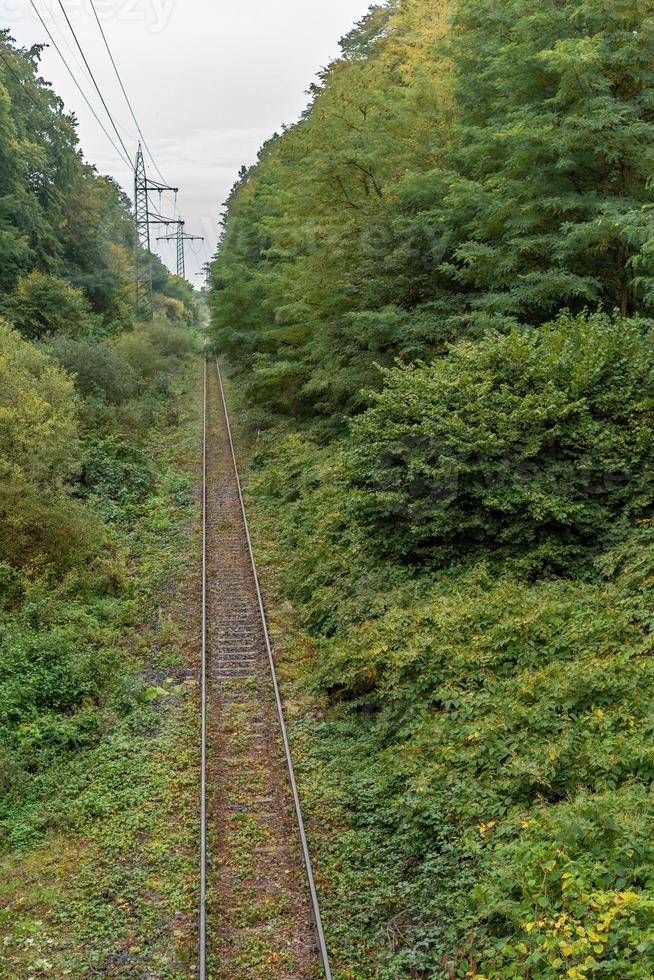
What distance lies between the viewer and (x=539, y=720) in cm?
848

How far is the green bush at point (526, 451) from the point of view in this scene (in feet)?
39.2

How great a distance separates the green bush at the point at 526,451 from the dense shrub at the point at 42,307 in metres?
22.6

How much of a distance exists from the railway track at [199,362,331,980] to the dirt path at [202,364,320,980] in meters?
0.01

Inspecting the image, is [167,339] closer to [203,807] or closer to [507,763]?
[203,807]

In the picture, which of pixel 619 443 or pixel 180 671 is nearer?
pixel 619 443

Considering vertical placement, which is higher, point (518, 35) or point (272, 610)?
point (518, 35)

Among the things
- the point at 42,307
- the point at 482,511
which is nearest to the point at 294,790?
the point at 482,511

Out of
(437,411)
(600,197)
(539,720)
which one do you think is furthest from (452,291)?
(539,720)

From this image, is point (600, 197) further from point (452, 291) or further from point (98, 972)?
point (98, 972)

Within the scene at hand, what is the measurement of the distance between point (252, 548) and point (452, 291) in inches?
311

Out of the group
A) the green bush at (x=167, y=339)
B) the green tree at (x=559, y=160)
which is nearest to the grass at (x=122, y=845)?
the green tree at (x=559, y=160)

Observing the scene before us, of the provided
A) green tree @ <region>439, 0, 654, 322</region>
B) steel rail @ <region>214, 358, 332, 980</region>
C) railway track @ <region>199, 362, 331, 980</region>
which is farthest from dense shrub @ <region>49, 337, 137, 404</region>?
green tree @ <region>439, 0, 654, 322</region>

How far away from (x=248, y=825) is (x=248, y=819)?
127 millimetres

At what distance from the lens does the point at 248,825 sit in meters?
9.34
